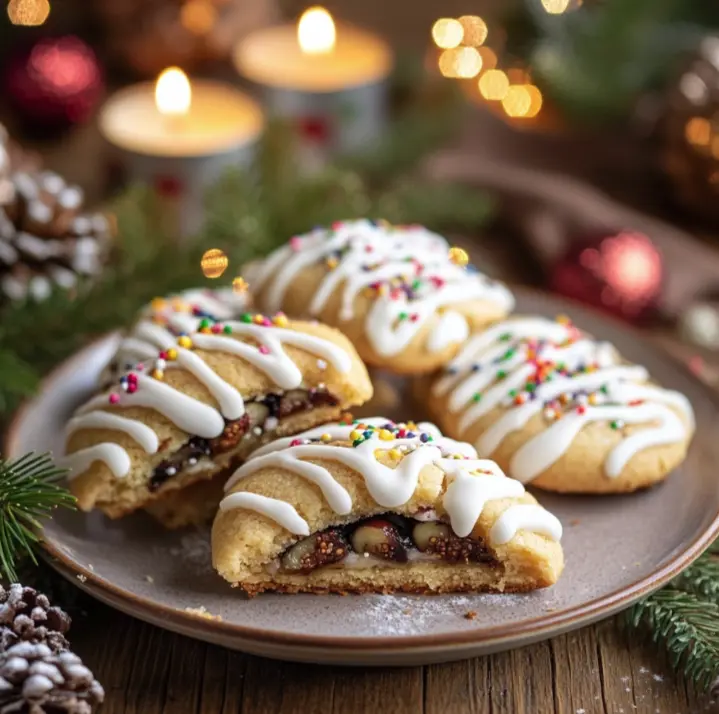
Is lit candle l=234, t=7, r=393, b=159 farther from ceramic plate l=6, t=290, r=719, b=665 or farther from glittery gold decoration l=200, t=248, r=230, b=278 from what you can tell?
ceramic plate l=6, t=290, r=719, b=665

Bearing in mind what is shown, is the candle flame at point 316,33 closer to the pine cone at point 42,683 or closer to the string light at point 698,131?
the string light at point 698,131

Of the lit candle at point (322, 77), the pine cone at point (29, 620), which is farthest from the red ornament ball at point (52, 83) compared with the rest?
the pine cone at point (29, 620)

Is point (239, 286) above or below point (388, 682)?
above

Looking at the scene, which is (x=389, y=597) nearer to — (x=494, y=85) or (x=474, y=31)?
(x=494, y=85)

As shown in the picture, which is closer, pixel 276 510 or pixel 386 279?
pixel 276 510

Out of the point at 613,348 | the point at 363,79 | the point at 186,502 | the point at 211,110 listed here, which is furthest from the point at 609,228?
the point at 186,502

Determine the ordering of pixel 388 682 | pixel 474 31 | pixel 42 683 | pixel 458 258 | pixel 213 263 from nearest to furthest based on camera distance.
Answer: pixel 42 683 < pixel 388 682 < pixel 458 258 < pixel 213 263 < pixel 474 31

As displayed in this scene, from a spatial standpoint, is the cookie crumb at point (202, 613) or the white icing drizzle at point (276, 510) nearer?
the cookie crumb at point (202, 613)

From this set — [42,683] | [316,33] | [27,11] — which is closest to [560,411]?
[42,683]
